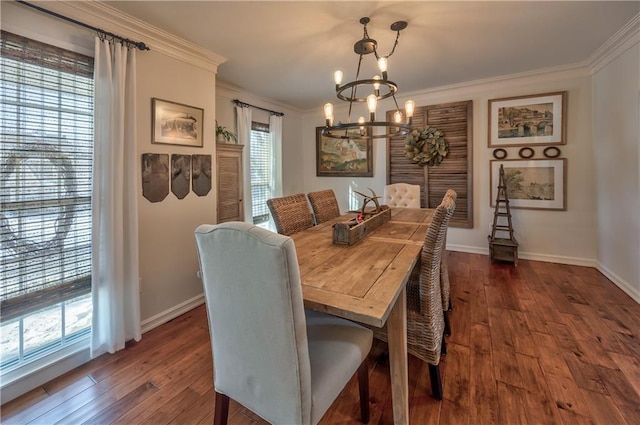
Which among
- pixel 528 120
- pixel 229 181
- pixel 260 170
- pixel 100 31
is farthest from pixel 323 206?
pixel 528 120

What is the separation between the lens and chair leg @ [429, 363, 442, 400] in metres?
1.57

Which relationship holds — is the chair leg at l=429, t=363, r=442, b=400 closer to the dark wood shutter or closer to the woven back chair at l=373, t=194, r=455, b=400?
the woven back chair at l=373, t=194, r=455, b=400

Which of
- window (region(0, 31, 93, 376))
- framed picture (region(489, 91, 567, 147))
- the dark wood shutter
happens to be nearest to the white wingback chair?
the dark wood shutter

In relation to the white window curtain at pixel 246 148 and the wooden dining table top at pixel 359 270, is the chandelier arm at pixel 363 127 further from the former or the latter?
the white window curtain at pixel 246 148

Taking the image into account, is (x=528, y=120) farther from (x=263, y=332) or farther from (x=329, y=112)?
(x=263, y=332)

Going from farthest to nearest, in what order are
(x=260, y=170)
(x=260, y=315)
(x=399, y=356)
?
(x=260, y=170), (x=399, y=356), (x=260, y=315)

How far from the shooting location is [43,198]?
1845mm

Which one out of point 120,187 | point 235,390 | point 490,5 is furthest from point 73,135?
point 490,5

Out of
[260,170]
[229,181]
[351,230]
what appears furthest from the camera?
[260,170]

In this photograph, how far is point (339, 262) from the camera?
1.58 meters

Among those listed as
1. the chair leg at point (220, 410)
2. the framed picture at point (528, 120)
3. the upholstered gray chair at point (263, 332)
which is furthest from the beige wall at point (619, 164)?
the chair leg at point (220, 410)

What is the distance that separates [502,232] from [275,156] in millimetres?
3670

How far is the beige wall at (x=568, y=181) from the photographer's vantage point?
3.63 m

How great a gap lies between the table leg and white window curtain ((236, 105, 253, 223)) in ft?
10.1
